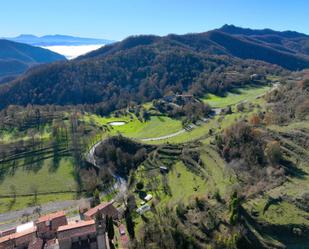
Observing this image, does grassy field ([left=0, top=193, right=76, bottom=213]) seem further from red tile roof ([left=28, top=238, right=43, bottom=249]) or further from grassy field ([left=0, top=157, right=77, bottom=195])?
red tile roof ([left=28, top=238, right=43, bottom=249])

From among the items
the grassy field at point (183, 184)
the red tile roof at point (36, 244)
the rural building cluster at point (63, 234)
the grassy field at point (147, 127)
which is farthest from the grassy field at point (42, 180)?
the red tile roof at point (36, 244)

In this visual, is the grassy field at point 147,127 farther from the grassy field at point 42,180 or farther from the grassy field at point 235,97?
the grassy field at point 42,180

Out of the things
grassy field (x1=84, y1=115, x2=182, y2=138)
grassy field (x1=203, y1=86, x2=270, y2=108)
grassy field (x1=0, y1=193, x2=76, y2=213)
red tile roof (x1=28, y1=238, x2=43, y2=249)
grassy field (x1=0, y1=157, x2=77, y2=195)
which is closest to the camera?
red tile roof (x1=28, y1=238, x2=43, y2=249)

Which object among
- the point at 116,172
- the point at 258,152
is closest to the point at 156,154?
the point at 116,172

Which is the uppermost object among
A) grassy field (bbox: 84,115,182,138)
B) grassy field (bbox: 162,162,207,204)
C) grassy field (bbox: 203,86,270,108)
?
grassy field (bbox: 162,162,207,204)

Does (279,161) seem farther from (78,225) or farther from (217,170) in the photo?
(78,225)

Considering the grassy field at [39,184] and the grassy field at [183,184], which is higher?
the grassy field at [183,184]

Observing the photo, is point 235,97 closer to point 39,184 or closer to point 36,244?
point 39,184

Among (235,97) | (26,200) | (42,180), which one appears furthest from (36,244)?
(235,97)

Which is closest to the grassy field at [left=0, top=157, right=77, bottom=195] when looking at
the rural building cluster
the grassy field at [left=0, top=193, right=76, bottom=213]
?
the grassy field at [left=0, top=193, right=76, bottom=213]
